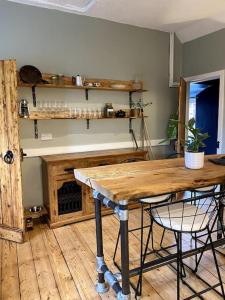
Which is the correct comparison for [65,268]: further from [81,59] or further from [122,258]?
[81,59]

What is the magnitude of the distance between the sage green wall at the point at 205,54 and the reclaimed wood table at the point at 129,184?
7.36ft

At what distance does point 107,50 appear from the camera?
12.0 feet

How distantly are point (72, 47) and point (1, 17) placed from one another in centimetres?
94

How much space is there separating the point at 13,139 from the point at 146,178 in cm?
165

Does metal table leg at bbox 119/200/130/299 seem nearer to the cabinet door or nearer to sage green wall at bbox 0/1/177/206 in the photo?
the cabinet door

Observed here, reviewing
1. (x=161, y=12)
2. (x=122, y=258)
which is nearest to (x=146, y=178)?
(x=122, y=258)

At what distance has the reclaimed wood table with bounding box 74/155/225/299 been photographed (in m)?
1.45

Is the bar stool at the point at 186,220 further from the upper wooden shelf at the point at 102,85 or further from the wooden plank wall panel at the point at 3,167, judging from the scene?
the upper wooden shelf at the point at 102,85

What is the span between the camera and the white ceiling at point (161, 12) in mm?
3080

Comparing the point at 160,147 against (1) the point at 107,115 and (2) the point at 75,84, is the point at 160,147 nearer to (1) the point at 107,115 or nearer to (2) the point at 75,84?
(1) the point at 107,115

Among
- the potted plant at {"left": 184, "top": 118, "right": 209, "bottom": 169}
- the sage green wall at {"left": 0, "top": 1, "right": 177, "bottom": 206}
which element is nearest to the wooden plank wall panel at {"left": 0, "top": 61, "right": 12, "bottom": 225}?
the sage green wall at {"left": 0, "top": 1, "right": 177, "bottom": 206}

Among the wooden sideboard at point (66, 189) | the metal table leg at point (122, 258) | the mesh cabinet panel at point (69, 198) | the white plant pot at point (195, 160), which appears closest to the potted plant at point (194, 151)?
the white plant pot at point (195, 160)

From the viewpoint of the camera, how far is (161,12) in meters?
3.36

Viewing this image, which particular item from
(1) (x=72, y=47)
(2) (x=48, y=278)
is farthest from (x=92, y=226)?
(1) (x=72, y=47)
